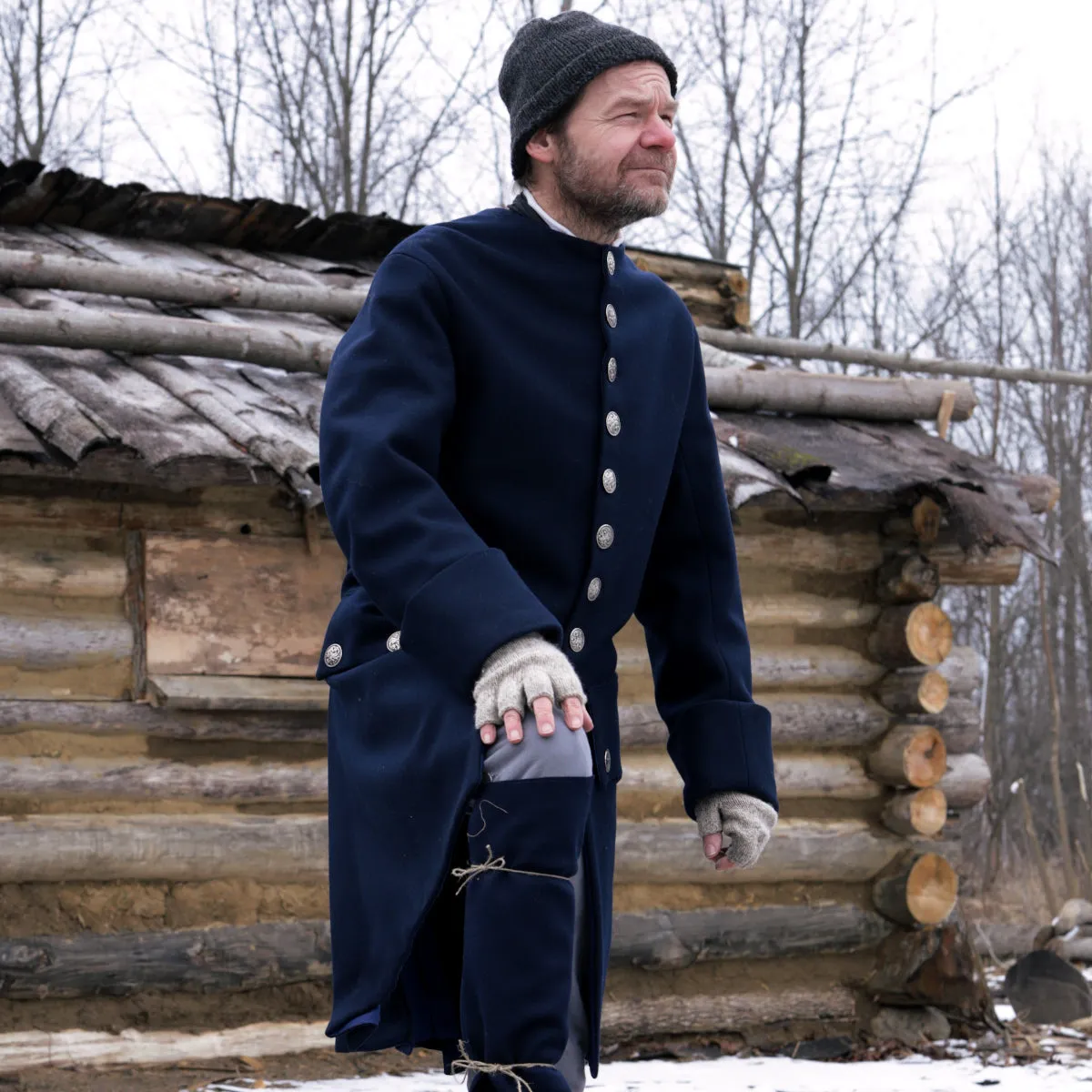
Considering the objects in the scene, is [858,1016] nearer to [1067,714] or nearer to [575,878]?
[575,878]

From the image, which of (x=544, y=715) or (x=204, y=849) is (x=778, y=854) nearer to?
(x=204, y=849)

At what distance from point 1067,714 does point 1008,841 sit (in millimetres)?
2567

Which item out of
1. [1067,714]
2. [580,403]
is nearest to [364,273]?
[580,403]

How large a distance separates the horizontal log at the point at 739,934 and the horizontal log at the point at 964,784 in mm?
693

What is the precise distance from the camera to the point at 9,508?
205 inches

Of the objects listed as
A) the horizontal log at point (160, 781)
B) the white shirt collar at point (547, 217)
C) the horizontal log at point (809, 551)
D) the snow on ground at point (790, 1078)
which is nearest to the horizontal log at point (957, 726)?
the horizontal log at point (809, 551)

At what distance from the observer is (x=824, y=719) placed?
261 inches

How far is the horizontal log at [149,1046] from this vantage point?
505cm

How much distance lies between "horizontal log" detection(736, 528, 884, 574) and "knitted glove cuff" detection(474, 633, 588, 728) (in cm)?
436

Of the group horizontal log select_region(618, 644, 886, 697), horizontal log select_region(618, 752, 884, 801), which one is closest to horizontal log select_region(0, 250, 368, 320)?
horizontal log select_region(618, 644, 886, 697)

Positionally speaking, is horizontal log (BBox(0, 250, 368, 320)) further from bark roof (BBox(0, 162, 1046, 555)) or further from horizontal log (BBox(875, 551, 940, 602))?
horizontal log (BBox(875, 551, 940, 602))

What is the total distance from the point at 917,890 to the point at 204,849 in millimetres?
2958

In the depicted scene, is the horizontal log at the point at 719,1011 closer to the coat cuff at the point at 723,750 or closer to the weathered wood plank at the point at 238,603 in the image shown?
the weathered wood plank at the point at 238,603

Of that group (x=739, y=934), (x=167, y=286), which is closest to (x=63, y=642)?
(x=167, y=286)
